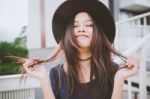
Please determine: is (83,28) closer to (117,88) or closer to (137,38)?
(117,88)

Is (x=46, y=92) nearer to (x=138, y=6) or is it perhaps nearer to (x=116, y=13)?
(x=116, y=13)

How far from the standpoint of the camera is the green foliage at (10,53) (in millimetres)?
1419

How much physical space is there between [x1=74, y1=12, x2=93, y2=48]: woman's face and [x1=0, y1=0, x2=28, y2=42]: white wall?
38 cm

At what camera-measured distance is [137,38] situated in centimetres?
162

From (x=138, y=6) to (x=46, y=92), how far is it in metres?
0.76

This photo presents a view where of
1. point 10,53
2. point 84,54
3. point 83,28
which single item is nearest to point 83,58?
point 84,54

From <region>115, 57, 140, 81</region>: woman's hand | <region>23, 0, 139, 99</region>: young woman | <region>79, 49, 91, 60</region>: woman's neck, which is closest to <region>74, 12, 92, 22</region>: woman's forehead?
<region>23, 0, 139, 99</region>: young woman

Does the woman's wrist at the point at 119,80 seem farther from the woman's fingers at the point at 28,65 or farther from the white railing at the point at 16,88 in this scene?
the white railing at the point at 16,88

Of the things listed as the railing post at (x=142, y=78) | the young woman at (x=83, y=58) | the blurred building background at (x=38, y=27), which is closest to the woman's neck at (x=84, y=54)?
the young woman at (x=83, y=58)

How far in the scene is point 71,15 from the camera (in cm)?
124

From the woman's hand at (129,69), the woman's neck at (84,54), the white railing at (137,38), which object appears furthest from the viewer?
the white railing at (137,38)

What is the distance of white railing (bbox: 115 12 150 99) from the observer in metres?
1.57

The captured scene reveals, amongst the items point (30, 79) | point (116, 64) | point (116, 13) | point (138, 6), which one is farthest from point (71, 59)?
point (138, 6)

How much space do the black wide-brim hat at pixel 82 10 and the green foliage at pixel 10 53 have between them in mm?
256
